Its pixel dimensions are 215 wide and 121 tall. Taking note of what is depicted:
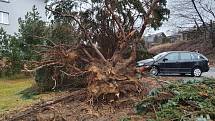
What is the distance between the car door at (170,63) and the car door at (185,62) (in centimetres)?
31

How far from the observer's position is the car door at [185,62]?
23750 mm

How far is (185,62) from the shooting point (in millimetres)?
23906

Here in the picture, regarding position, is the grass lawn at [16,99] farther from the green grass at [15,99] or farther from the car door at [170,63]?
the car door at [170,63]

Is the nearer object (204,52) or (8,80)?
(8,80)

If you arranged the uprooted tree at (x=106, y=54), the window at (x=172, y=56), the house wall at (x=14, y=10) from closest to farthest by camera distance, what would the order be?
the uprooted tree at (x=106, y=54)
the window at (x=172, y=56)
the house wall at (x=14, y=10)

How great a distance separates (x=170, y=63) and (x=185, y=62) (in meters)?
1.19

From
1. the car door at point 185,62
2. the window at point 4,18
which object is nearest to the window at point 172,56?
the car door at point 185,62

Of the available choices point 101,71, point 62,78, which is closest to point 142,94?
point 101,71

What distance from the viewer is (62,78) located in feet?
44.2

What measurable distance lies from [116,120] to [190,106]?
1.50m

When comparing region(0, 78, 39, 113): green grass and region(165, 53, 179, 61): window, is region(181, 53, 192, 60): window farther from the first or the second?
region(0, 78, 39, 113): green grass

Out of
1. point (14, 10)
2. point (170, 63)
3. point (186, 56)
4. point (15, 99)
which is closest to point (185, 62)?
point (186, 56)

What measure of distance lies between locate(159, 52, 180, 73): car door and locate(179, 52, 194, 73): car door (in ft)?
1.03

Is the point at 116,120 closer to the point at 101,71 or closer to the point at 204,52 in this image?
the point at 101,71
